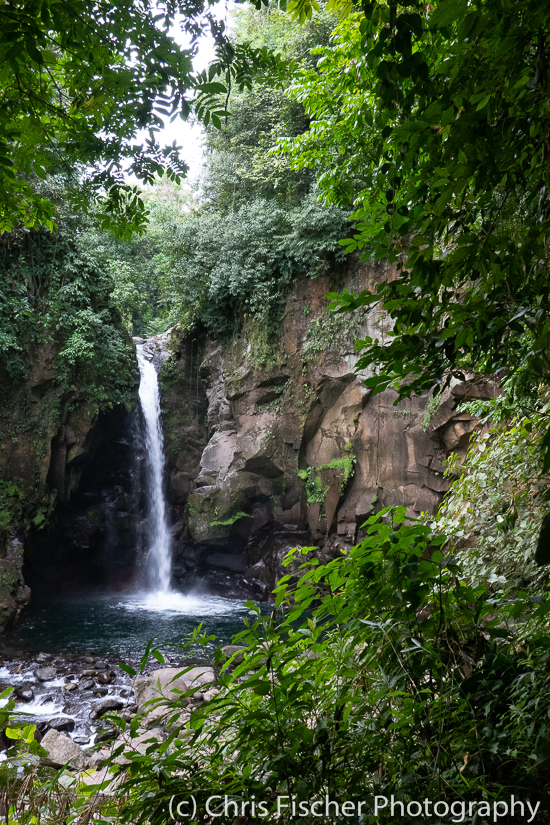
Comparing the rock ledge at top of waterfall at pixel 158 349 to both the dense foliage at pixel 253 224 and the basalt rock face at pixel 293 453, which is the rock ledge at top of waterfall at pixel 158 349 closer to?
the dense foliage at pixel 253 224

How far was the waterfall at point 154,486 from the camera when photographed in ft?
41.6

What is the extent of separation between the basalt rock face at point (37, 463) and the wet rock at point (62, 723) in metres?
3.60

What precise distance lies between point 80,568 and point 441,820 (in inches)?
512

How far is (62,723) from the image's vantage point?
5.69 metres

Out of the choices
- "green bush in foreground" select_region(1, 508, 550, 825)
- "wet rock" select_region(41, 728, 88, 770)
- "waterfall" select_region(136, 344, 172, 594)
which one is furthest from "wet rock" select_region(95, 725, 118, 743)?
"waterfall" select_region(136, 344, 172, 594)

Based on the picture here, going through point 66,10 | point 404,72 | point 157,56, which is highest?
point 157,56

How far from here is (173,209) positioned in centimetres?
1453

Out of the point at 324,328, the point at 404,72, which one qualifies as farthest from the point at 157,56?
the point at 324,328

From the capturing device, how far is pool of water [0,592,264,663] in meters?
8.08

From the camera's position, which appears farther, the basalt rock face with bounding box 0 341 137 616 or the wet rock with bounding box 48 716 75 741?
the basalt rock face with bounding box 0 341 137 616

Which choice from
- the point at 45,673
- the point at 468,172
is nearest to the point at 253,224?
the point at 45,673

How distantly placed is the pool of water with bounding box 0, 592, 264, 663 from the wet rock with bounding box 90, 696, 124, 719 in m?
1.15

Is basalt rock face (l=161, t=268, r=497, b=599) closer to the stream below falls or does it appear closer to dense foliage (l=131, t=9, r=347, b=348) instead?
the stream below falls

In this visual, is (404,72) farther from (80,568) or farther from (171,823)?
(80,568)
